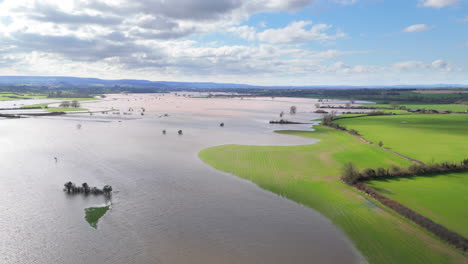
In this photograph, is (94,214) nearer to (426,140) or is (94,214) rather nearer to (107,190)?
(107,190)

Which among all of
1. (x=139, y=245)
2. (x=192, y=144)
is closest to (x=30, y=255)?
(x=139, y=245)

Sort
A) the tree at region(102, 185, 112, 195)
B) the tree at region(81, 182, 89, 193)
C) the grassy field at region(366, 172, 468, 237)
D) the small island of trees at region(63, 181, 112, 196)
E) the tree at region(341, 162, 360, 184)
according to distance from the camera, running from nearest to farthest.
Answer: the grassy field at region(366, 172, 468, 237)
the tree at region(102, 185, 112, 195)
the small island of trees at region(63, 181, 112, 196)
the tree at region(81, 182, 89, 193)
the tree at region(341, 162, 360, 184)

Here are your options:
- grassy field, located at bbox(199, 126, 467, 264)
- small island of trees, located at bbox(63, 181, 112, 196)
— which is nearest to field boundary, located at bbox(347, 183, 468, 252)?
grassy field, located at bbox(199, 126, 467, 264)

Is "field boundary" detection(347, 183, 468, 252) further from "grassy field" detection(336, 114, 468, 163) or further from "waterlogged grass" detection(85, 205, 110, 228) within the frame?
"waterlogged grass" detection(85, 205, 110, 228)

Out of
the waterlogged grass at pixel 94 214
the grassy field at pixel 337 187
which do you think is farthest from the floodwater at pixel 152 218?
the grassy field at pixel 337 187

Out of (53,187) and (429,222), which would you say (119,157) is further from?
(429,222)

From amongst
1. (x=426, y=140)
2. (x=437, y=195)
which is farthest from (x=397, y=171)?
(x=426, y=140)
